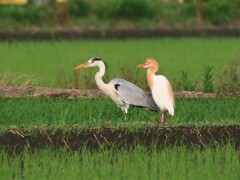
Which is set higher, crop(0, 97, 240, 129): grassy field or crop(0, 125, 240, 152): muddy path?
crop(0, 97, 240, 129): grassy field

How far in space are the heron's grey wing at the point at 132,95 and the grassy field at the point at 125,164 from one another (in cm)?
117

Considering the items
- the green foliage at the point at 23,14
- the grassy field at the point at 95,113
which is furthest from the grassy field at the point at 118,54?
the grassy field at the point at 95,113

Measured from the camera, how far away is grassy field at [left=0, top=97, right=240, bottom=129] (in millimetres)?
10289

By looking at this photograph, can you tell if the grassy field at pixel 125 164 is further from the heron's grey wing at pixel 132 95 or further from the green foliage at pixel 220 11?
the green foliage at pixel 220 11

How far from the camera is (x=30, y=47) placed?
22.0 m

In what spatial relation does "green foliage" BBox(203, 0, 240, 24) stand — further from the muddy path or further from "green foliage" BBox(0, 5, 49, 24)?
the muddy path

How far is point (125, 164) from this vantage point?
29.2 ft

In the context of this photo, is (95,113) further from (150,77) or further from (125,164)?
(125,164)

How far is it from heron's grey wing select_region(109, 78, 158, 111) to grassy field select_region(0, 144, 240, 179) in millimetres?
1169

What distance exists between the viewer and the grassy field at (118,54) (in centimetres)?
1809

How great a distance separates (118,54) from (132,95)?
10.1m

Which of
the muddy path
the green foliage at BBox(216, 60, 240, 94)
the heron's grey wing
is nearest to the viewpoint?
the muddy path

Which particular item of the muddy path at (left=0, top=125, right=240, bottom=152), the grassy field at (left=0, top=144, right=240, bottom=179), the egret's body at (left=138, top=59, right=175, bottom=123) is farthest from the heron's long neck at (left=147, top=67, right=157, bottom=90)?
the grassy field at (left=0, top=144, right=240, bottom=179)

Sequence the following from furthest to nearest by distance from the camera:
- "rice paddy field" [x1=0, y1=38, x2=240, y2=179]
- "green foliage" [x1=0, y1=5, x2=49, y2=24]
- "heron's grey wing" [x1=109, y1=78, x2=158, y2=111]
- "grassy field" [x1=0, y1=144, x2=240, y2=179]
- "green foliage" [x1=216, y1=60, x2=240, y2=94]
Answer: "green foliage" [x1=0, y1=5, x2=49, y2=24] < "green foliage" [x1=216, y1=60, x2=240, y2=94] < "heron's grey wing" [x1=109, y1=78, x2=158, y2=111] < "rice paddy field" [x1=0, y1=38, x2=240, y2=179] < "grassy field" [x1=0, y1=144, x2=240, y2=179]
